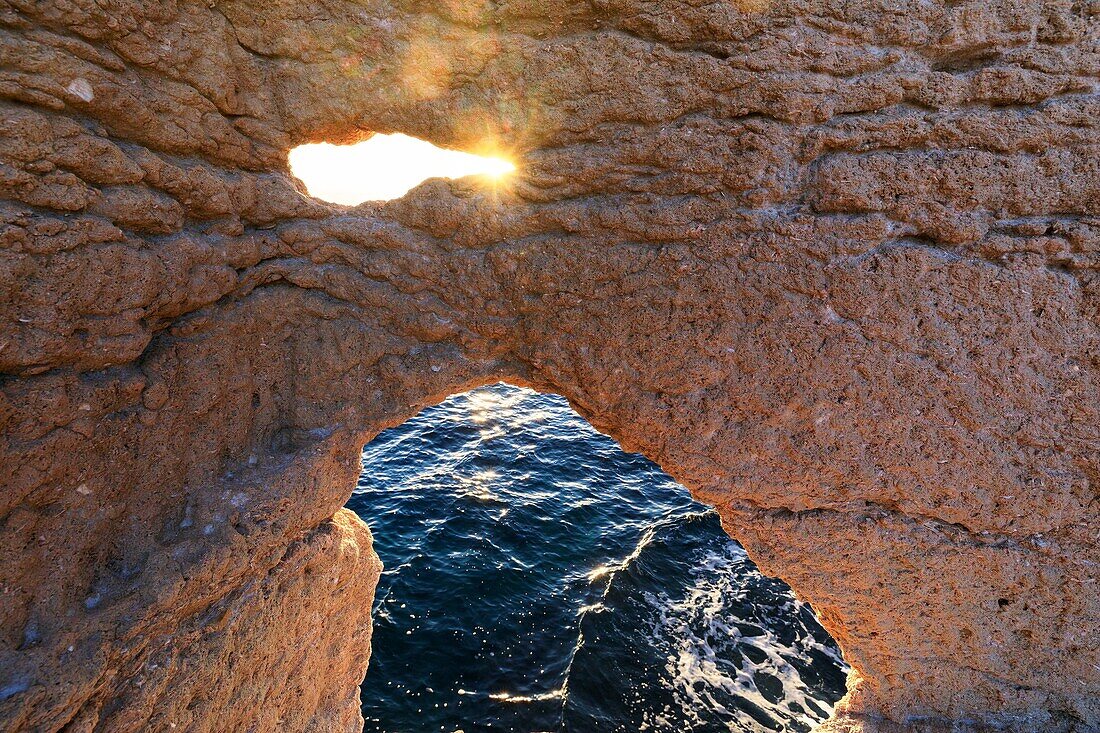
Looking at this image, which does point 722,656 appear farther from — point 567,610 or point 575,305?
point 575,305

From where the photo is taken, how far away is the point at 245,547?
112 inches

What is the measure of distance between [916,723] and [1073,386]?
2137 millimetres

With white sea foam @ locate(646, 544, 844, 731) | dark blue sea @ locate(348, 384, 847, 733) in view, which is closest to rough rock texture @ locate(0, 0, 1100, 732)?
white sea foam @ locate(646, 544, 844, 731)

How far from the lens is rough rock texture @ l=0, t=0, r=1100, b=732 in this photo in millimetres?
2340

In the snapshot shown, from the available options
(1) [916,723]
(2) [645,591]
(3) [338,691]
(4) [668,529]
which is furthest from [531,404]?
(1) [916,723]

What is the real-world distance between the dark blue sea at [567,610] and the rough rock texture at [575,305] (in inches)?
149

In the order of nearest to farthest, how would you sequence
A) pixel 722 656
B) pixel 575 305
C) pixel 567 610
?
pixel 575 305
pixel 722 656
pixel 567 610

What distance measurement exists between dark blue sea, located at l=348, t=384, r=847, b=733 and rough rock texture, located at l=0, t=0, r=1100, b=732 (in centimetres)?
379

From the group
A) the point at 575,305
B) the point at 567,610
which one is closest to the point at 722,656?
the point at 567,610

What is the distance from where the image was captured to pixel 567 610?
7.78 meters

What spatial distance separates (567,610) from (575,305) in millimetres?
6034

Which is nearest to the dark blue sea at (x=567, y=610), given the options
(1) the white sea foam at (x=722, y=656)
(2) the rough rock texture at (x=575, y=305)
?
(1) the white sea foam at (x=722, y=656)

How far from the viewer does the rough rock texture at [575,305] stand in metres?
2.34

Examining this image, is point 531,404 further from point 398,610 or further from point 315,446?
point 315,446
